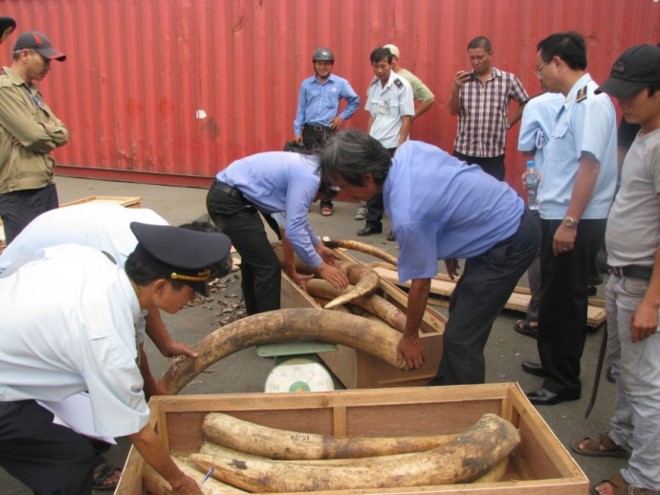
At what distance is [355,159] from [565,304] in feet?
5.68

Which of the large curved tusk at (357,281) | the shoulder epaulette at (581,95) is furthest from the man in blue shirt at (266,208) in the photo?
the shoulder epaulette at (581,95)

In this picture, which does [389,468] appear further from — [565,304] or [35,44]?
[35,44]

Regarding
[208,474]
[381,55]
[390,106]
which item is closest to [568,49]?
[208,474]

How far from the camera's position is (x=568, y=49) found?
3561 millimetres

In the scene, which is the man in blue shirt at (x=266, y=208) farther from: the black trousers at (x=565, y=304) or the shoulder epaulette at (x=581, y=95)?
the shoulder epaulette at (x=581, y=95)

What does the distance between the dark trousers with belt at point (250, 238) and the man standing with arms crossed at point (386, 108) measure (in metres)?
3.16

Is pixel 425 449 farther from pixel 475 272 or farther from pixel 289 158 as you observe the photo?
pixel 289 158

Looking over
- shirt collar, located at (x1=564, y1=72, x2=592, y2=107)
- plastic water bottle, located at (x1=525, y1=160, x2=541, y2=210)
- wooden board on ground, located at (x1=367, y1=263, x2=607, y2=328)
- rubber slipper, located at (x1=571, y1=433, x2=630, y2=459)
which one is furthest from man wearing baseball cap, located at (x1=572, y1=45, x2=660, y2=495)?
wooden board on ground, located at (x1=367, y1=263, x2=607, y2=328)

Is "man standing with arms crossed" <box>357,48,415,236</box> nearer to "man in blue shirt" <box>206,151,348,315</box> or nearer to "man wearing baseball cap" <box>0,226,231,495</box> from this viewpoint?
"man in blue shirt" <box>206,151,348,315</box>

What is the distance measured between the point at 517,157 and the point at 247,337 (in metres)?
5.41

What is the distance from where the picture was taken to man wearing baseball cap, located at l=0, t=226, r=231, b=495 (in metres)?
2.05

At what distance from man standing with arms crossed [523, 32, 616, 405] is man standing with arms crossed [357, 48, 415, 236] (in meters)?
3.79

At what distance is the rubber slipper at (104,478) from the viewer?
10.6 feet

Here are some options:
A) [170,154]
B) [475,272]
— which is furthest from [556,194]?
[170,154]
